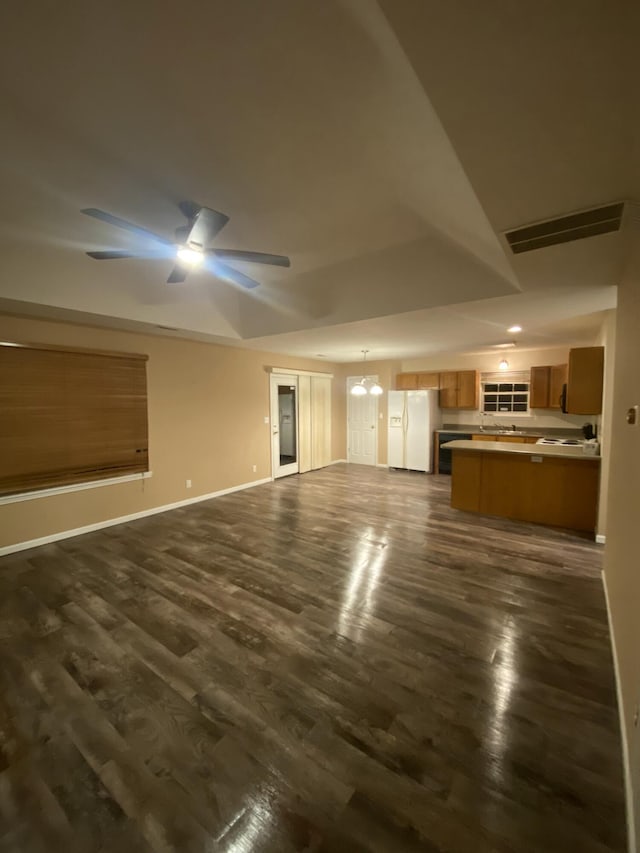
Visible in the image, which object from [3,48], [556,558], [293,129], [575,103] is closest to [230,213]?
[293,129]

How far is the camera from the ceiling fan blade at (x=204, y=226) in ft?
6.61

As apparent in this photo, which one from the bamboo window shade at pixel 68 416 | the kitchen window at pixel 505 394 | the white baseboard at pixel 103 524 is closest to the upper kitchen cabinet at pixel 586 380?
the kitchen window at pixel 505 394

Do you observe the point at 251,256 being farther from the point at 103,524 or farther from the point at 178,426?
the point at 103,524

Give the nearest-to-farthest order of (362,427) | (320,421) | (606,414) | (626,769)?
1. (626,769)
2. (606,414)
3. (320,421)
4. (362,427)

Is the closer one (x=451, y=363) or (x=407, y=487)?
(x=407, y=487)

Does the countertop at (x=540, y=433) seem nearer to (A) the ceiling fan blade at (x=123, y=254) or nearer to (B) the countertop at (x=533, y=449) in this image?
(B) the countertop at (x=533, y=449)

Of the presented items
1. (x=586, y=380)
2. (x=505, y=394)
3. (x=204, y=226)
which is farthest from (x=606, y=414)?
(x=204, y=226)

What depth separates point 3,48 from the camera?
145 centimetres

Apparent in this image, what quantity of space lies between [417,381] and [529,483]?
376 cm

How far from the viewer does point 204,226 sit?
7.04ft

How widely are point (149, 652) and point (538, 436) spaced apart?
6.82 m

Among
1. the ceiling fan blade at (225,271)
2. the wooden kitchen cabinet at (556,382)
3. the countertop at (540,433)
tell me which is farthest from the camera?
the countertop at (540,433)

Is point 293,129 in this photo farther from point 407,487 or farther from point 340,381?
point 340,381

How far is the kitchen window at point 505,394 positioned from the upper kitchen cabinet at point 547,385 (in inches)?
17.6
